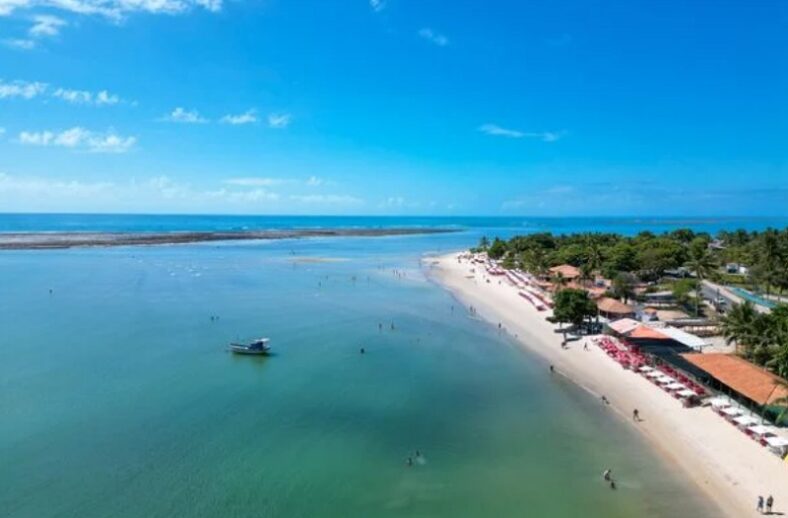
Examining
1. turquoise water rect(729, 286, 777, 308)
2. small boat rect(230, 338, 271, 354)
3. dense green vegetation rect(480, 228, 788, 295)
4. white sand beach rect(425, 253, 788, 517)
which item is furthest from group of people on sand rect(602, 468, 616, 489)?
turquoise water rect(729, 286, 777, 308)

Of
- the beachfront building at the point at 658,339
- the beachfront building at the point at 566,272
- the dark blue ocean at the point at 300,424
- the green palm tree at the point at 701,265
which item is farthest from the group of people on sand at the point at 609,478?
the green palm tree at the point at 701,265

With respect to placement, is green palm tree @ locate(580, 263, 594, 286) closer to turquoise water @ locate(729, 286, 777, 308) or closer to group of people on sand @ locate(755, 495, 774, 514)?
turquoise water @ locate(729, 286, 777, 308)

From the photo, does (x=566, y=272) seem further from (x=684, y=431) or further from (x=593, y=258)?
(x=684, y=431)

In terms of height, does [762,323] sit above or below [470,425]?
above

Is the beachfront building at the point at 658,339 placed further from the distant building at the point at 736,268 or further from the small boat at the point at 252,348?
the distant building at the point at 736,268

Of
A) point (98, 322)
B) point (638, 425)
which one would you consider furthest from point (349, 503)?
point (98, 322)

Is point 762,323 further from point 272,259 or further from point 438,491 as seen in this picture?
point 272,259

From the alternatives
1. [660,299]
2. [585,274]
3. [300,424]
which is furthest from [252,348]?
[660,299]
